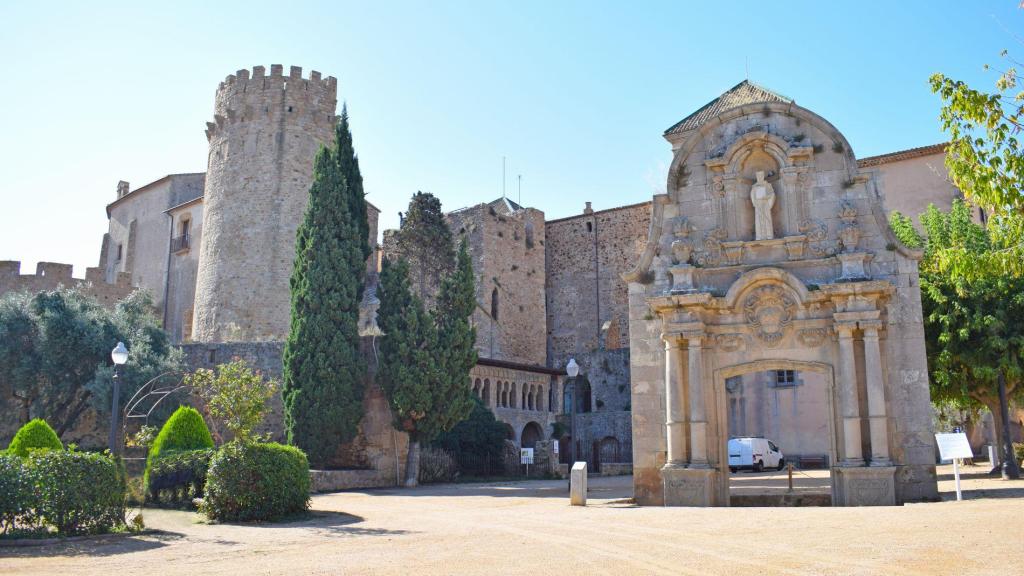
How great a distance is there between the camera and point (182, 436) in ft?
57.5

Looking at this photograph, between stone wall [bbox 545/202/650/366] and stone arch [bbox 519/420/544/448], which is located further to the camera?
stone wall [bbox 545/202/650/366]

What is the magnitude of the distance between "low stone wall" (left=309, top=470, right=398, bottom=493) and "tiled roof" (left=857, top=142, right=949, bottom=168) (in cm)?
2415

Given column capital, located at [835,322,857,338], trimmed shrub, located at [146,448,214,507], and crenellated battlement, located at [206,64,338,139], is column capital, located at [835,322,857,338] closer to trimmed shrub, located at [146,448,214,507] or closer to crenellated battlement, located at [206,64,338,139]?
trimmed shrub, located at [146,448,214,507]

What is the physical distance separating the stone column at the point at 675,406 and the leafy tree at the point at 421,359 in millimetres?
10230

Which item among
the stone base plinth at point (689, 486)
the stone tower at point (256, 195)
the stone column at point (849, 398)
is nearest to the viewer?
the stone column at point (849, 398)

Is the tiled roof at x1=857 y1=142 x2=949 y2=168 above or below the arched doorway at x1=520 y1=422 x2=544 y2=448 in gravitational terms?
above

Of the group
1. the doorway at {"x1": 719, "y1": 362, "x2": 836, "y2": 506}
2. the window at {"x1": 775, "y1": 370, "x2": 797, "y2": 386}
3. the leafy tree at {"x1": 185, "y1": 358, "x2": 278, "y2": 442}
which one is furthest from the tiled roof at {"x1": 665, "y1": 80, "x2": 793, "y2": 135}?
the window at {"x1": 775, "y1": 370, "x2": 797, "y2": 386}

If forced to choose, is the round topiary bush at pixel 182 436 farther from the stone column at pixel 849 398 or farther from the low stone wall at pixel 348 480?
the stone column at pixel 849 398

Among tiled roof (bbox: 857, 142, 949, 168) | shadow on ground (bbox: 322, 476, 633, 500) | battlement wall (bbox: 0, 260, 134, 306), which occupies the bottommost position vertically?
shadow on ground (bbox: 322, 476, 633, 500)

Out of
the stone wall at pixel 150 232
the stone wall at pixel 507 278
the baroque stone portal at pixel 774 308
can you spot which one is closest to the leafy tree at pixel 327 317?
the baroque stone portal at pixel 774 308

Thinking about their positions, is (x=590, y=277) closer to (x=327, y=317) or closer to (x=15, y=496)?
(x=327, y=317)

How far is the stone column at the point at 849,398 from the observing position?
1484cm

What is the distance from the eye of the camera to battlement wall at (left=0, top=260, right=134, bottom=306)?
3872 cm

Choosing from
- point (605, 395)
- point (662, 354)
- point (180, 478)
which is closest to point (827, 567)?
point (662, 354)
